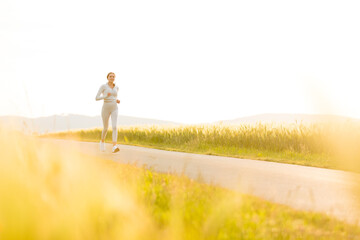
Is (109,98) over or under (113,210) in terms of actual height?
over

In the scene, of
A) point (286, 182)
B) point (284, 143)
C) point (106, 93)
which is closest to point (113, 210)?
point (286, 182)

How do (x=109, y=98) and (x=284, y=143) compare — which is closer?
(x=109, y=98)

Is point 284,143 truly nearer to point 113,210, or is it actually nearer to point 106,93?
point 106,93

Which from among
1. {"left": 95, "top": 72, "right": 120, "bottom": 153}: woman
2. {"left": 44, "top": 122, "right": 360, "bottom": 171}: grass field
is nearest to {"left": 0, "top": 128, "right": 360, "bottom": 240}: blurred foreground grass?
{"left": 44, "top": 122, "right": 360, "bottom": 171}: grass field

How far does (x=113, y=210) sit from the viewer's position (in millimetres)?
4801

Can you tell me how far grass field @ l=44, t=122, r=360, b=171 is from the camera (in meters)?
14.1

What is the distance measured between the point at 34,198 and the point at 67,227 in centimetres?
103

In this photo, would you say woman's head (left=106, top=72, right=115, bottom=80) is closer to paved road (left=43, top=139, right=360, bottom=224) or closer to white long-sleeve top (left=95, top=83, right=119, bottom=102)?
white long-sleeve top (left=95, top=83, right=119, bottom=102)

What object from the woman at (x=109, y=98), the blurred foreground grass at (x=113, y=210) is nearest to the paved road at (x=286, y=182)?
the blurred foreground grass at (x=113, y=210)

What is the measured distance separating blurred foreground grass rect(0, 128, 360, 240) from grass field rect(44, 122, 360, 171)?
7115mm

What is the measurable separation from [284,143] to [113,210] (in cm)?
1306

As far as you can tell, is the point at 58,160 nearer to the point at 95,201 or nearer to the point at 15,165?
the point at 15,165

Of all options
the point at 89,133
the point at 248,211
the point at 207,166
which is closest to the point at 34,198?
the point at 248,211

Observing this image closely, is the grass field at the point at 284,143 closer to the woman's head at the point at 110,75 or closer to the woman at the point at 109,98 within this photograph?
the woman at the point at 109,98
